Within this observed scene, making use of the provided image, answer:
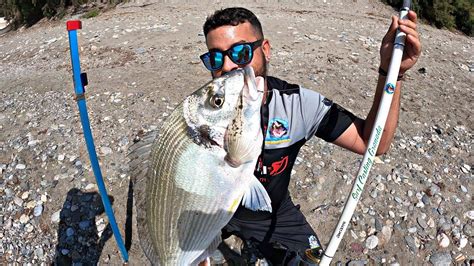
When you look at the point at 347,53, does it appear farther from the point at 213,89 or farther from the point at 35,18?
the point at 35,18

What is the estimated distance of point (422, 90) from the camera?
21.1 feet

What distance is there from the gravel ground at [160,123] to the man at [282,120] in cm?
99

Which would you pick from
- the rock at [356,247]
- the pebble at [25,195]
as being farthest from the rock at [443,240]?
the pebble at [25,195]

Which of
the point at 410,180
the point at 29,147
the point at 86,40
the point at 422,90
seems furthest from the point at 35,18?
the point at 410,180

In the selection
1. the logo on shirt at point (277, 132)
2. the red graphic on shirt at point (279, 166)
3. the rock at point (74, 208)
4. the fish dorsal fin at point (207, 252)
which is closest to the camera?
the fish dorsal fin at point (207, 252)

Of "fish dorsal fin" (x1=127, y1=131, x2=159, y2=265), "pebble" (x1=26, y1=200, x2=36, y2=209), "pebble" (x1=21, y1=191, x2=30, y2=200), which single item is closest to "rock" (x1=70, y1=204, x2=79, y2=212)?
"pebble" (x1=26, y1=200, x2=36, y2=209)

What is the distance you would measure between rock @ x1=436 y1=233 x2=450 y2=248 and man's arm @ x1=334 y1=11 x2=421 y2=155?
178 centimetres

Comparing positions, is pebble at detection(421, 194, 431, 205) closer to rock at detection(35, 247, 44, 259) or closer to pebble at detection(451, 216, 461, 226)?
pebble at detection(451, 216, 461, 226)

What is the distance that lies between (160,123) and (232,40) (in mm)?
3066

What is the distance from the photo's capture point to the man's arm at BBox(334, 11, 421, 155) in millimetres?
1759

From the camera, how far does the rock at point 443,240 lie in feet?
11.4

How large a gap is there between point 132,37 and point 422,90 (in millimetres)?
6230

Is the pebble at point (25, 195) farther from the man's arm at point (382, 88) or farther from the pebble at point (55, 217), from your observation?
the man's arm at point (382, 88)

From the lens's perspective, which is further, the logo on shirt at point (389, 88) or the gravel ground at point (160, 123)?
the gravel ground at point (160, 123)
